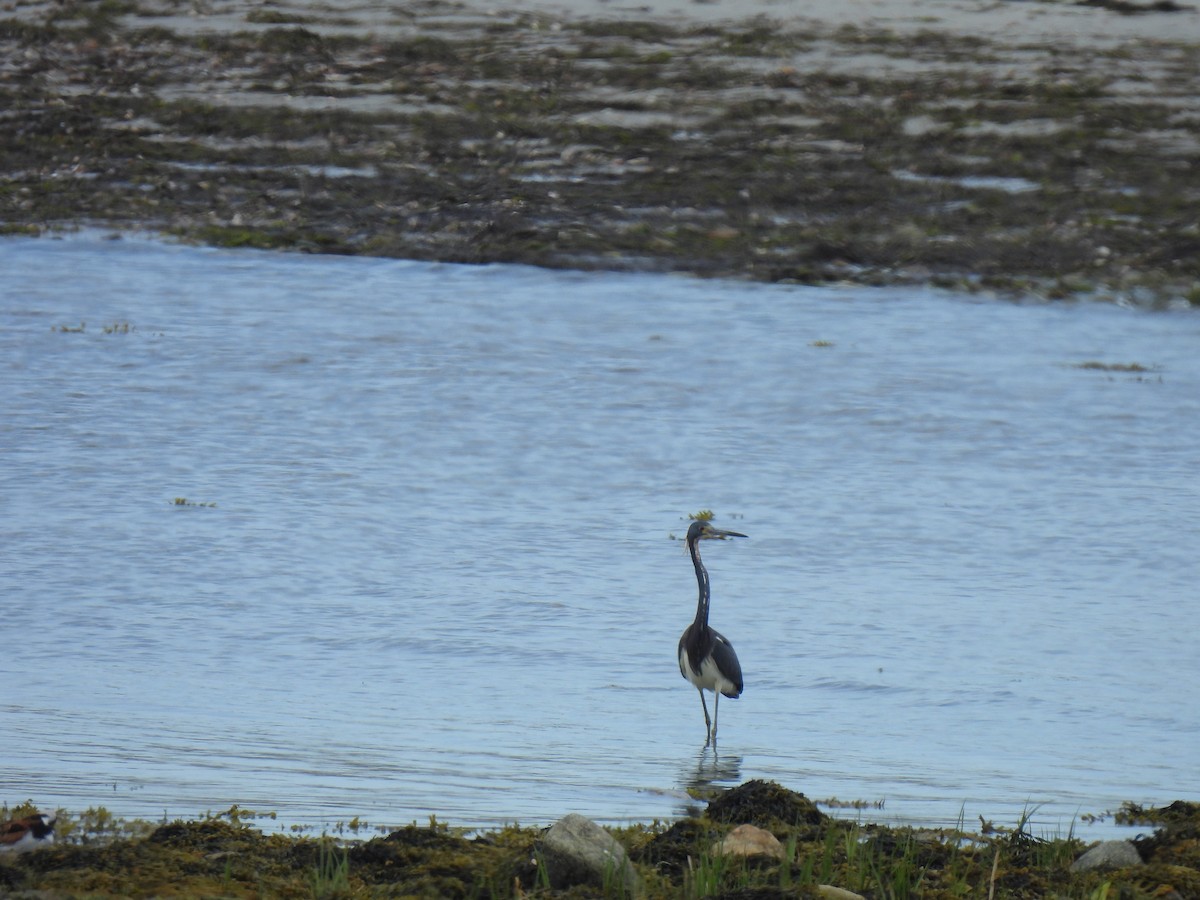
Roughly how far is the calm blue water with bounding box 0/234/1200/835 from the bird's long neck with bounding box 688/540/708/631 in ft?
1.40

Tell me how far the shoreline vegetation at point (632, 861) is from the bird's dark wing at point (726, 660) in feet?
6.49

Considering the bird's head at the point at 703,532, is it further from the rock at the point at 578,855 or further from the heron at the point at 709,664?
the rock at the point at 578,855

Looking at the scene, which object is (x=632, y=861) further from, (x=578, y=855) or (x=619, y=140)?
(x=619, y=140)

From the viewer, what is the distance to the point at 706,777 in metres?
8.25

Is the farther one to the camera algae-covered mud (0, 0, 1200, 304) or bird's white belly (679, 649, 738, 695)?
algae-covered mud (0, 0, 1200, 304)

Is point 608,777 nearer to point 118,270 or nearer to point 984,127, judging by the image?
point 118,270

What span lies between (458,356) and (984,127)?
10923 mm

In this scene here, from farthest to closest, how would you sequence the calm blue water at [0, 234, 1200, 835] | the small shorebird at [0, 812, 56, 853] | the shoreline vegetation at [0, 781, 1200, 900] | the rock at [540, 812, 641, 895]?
1. the calm blue water at [0, 234, 1200, 835]
2. the small shorebird at [0, 812, 56, 853]
3. the rock at [540, 812, 641, 895]
4. the shoreline vegetation at [0, 781, 1200, 900]

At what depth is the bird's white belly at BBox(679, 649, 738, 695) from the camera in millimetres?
9211

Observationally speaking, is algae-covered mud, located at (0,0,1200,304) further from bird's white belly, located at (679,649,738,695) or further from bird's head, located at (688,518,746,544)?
bird's white belly, located at (679,649,738,695)

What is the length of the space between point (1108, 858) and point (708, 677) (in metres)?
2.95


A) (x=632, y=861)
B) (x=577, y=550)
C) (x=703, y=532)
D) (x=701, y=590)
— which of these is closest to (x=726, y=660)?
(x=701, y=590)

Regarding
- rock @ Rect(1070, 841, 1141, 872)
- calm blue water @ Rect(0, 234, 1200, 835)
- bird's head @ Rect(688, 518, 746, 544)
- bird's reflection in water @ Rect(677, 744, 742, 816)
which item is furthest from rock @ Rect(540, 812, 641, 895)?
bird's head @ Rect(688, 518, 746, 544)

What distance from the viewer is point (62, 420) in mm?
15430
